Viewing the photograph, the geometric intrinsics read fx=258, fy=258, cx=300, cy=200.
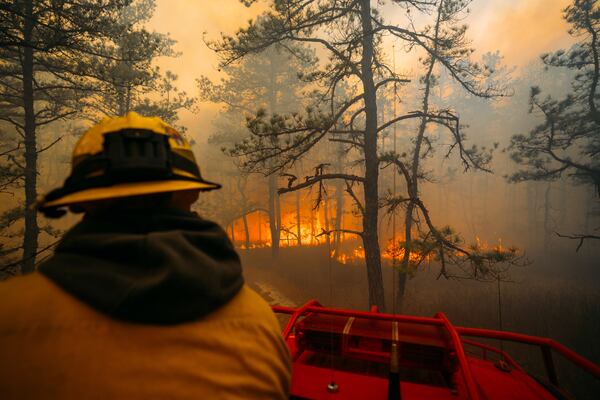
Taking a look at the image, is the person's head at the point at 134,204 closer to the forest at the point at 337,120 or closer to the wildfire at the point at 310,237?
the forest at the point at 337,120

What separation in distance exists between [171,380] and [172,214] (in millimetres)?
592

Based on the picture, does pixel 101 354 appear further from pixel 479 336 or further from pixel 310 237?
pixel 310 237

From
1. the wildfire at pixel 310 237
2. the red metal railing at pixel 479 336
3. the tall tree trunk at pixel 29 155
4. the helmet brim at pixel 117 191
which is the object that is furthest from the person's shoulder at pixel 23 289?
the wildfire at pixel 310 237

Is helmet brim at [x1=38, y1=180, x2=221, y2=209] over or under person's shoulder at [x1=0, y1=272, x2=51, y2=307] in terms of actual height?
over

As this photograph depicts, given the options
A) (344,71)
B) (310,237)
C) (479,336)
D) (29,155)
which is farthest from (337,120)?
(310,237)

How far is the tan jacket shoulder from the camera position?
2.57 feet

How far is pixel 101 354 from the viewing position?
0.82 meters

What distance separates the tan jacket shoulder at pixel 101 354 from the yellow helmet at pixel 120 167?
0.37 metres

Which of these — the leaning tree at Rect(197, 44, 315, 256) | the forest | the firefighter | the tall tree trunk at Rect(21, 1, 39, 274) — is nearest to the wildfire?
the forest

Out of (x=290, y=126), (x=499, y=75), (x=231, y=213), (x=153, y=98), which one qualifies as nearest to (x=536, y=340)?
(x=290, y=126)

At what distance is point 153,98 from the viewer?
13.0 metres

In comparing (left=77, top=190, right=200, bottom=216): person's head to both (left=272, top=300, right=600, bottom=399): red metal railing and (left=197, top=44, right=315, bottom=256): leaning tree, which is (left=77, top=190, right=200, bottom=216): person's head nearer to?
(left=272, top=300, right=600, bottom=399): red metal railing

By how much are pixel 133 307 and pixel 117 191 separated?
0.48 metres

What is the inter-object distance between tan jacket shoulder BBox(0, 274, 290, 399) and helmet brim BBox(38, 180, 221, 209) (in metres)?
0.32
